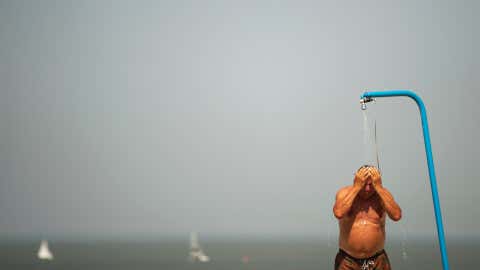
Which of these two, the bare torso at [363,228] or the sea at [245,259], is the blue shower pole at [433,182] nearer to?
the bare torso at [363,228]

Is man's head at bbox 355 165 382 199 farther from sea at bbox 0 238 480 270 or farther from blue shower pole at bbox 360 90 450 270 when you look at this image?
sea at bbox 0 238 480 270

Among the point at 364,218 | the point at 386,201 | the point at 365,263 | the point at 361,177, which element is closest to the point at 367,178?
the point at 361,177

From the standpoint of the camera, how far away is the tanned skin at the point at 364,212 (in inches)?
207

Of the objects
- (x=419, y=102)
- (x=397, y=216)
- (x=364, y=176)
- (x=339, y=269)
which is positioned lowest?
(x=339, y=269)

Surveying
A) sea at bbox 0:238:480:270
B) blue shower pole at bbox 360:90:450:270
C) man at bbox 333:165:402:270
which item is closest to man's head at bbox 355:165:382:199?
man at bbox 333:165:402:270

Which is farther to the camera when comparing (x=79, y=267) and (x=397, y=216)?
(x=79, y=267)

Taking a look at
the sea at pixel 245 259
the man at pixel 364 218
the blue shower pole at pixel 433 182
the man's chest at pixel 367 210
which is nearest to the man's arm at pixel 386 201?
the man at pixel 364 218

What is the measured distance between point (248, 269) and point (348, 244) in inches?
444

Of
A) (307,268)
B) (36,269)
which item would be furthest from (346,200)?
(36,269)

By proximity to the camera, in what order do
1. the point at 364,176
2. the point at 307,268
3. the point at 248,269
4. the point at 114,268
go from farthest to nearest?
the point at 114,268 → the point at 248,269 → the point at 307,268 → the point at 364,176

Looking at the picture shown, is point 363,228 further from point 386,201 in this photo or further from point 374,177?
point 374,177

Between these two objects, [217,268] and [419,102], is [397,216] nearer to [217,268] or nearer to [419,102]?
[419,102]

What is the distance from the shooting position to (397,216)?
5.24 meters

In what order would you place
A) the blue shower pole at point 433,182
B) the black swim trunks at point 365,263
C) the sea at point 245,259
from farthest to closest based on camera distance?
1. the sea at point 245,259
2. the black swim trunks at point 365,263
3. the blue shower pole at point 433,182
